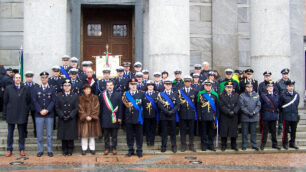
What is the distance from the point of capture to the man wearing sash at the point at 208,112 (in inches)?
433

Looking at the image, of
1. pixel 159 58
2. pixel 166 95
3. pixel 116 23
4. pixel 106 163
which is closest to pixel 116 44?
pixel 116 23

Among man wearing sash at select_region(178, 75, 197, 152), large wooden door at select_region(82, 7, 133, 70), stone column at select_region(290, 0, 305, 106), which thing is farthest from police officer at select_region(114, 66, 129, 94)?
stone column at select_region(290, 0, 305, 106)

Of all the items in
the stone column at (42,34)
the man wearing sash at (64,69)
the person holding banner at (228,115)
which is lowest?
A: the person holding banner at (228,115)

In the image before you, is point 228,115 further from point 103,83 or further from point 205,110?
point 103,83

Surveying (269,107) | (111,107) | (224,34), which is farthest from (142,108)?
(224,34)

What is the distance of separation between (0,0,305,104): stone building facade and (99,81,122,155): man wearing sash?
2559mm

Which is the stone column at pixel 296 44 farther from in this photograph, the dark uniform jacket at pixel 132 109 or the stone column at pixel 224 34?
the dark uniform jacket at pixel 132 109

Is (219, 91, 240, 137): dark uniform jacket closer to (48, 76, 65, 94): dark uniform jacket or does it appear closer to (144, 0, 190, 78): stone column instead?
(144, 0, 190, 78): stone column

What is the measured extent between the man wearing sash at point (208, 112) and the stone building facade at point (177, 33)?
1.79 m

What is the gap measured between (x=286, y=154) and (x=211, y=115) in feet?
7.81

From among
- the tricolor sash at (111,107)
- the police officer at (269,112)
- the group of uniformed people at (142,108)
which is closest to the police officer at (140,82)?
the group of uniformed people at (142,108)

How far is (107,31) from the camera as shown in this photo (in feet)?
56.9

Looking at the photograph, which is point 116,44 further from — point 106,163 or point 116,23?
point 106,163

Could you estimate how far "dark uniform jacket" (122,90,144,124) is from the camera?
33.8 ft
